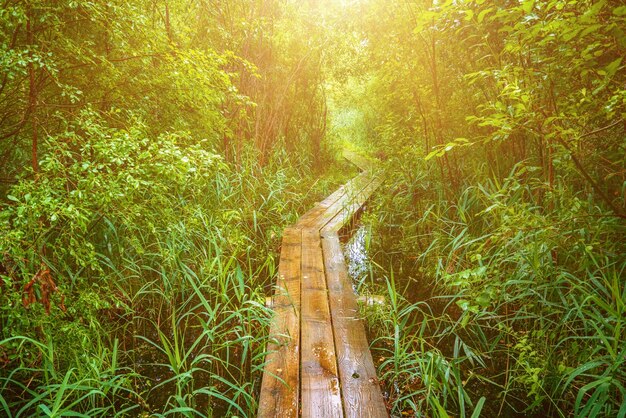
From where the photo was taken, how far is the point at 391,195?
18.0 feet

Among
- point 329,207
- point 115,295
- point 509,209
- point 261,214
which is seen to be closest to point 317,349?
→ point 509,209

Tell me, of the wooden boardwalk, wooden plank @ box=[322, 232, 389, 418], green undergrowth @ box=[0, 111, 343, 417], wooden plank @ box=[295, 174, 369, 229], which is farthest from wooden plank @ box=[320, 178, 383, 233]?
wooden plank @ box=[322, 232, 389, 418]

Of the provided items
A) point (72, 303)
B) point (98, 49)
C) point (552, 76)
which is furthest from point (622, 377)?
point (98, 49)

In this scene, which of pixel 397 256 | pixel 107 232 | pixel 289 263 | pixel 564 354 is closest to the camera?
pixel 564 354

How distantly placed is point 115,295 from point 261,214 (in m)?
2.14

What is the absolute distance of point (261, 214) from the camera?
15.7ft

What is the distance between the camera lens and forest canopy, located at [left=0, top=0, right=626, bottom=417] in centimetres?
201

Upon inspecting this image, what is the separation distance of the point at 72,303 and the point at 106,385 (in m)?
0.66

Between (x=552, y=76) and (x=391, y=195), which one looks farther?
(x=391, y=195)

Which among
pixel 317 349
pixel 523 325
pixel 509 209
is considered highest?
pixel 509 209

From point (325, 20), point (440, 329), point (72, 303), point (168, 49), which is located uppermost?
point (325, 20)

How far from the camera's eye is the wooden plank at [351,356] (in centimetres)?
189

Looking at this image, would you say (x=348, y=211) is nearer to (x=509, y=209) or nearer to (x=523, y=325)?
(x=523, y=325)

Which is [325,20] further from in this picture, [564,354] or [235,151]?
[564,354]
